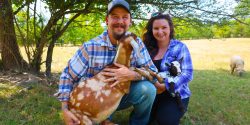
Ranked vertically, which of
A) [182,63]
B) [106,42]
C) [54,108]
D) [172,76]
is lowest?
[54,108]

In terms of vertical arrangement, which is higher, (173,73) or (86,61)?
(86,61)

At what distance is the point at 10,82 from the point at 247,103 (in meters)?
3.94

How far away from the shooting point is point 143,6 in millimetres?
5035

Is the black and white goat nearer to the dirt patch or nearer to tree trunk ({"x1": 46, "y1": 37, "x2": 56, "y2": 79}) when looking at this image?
the dirt patch

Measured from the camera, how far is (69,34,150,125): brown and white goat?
9.10 ft

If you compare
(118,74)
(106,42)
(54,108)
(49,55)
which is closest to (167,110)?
(118,74)

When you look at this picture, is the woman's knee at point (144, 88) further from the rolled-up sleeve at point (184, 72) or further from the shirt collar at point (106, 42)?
the shirt collar at point (106, 42)

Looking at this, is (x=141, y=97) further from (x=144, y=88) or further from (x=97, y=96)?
(x=97, y=96)

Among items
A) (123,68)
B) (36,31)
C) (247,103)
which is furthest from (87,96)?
(247,103)

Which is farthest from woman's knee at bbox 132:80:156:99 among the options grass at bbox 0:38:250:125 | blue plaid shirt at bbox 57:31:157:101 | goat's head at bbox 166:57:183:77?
grass at bbox 0:38:250:125

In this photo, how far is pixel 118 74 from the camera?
2814 mm

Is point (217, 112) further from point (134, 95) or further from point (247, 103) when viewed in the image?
point (134, 95)

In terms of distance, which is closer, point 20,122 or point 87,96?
point 87,96

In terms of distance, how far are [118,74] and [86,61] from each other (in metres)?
0.36
